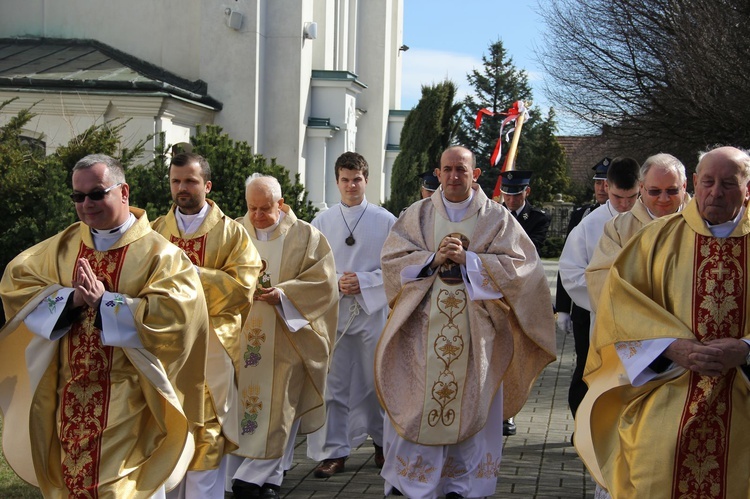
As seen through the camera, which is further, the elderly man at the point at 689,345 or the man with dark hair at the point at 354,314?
the man with dark hair at the point at 354,314

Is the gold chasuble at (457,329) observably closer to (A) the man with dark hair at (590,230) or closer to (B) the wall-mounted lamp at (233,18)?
(A) the man with dark hair at (590,230)

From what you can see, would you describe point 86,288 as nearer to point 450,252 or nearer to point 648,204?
point 450,252

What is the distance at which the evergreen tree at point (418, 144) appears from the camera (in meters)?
22.0

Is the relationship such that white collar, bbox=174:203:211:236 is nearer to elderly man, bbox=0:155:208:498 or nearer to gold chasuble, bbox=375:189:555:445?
elderly man, bbox=0:155:208:498

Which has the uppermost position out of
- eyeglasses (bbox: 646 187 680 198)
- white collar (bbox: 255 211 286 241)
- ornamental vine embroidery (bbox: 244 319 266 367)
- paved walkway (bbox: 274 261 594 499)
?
eyeglasses (bbox: 646 187 680 198)

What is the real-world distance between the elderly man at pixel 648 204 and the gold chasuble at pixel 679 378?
1.16 meters

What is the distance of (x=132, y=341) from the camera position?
16.4ft

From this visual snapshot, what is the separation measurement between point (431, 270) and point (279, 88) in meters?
10.8

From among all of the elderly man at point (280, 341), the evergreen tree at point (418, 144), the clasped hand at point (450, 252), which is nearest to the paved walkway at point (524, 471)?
the elderly man at point (280, 341)

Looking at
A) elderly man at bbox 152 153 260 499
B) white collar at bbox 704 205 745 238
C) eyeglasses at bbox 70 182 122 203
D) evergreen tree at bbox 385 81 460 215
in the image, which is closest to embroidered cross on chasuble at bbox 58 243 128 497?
eyeglasses at bbox 70 182 122 203

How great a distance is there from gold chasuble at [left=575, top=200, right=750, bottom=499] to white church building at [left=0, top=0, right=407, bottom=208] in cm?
1028

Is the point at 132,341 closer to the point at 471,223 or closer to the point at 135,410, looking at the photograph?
the point at 135,410

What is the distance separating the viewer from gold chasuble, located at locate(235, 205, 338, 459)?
6.98 m

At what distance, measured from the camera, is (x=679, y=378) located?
16.3 ft
